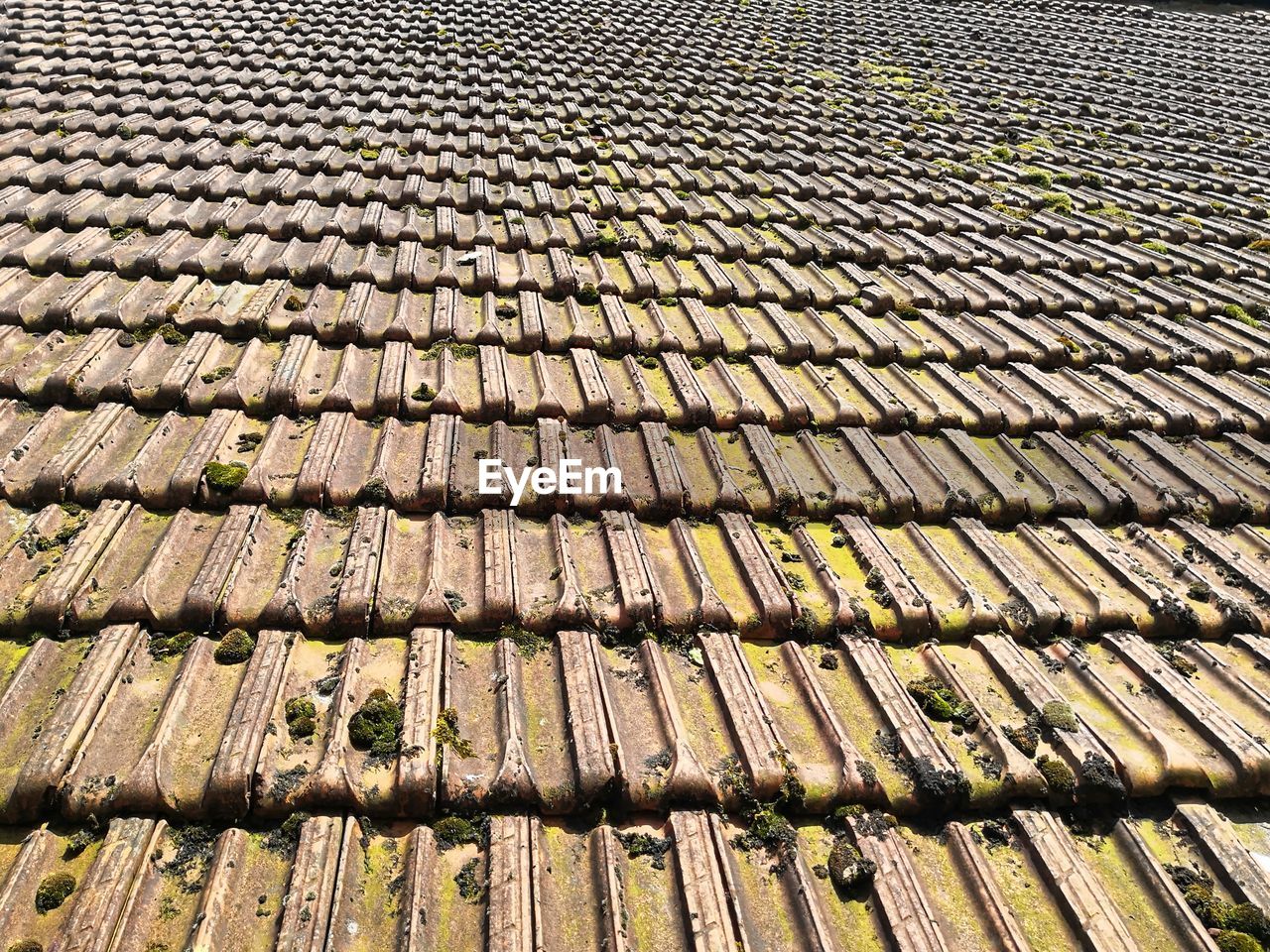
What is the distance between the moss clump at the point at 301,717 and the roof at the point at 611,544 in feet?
0.05

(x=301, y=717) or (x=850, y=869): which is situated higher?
(x=301, y=717)

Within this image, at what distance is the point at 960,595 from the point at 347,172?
3733mm

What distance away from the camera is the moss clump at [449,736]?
5.32 ft

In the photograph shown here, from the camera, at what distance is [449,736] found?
1.64 metres

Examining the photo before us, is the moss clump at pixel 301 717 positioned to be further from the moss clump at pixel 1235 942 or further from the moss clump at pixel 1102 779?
the moss clump at pixel 1235 942

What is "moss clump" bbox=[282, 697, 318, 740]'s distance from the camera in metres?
1.64

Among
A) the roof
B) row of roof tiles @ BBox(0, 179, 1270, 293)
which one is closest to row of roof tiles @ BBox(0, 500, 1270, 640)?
the roof

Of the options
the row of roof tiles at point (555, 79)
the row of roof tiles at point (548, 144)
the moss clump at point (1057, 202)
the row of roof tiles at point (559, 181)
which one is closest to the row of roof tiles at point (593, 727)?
the row of roof tiles at point (559, 181)

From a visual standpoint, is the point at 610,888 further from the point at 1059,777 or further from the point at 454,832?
the point at 1059,777

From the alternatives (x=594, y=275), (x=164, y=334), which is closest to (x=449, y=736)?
(x=164, y=334)

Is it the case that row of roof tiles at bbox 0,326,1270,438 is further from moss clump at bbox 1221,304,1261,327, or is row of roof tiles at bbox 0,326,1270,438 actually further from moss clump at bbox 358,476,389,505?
moss clump at bbox 1221,304,1261,327

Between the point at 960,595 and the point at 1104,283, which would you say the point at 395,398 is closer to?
the point at 960,595

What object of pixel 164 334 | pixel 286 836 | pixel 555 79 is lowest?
pixel 286 836

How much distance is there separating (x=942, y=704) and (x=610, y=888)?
3.00 feet
